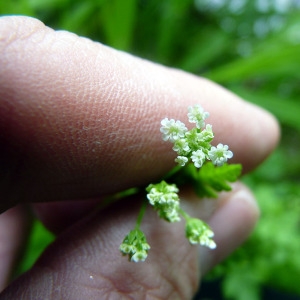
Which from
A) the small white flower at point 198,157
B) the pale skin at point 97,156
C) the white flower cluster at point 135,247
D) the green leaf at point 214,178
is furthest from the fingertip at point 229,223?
the small white flower at point 198,157

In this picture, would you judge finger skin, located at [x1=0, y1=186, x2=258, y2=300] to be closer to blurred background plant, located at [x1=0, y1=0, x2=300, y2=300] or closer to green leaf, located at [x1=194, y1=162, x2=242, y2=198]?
green leaf, located at [x1=194, y1=162, x2=242, y2=198]

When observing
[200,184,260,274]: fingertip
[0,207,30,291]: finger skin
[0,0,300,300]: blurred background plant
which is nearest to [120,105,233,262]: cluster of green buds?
[200,184,260,274]: fingertip

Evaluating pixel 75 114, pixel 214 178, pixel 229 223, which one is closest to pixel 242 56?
pixel 229 223

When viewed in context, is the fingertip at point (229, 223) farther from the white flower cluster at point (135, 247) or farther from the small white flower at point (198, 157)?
the small white flower at point (198, 157)

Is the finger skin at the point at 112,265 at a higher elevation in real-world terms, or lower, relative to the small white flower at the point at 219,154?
lower

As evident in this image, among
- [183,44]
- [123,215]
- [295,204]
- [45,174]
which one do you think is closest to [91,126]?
[45,174]

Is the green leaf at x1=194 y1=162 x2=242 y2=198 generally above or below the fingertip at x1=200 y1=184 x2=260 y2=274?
above

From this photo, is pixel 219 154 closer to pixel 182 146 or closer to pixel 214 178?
pixel 182 146

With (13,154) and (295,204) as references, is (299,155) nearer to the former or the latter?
(295,204)

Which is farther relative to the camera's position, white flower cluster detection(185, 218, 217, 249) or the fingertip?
the fingertip
